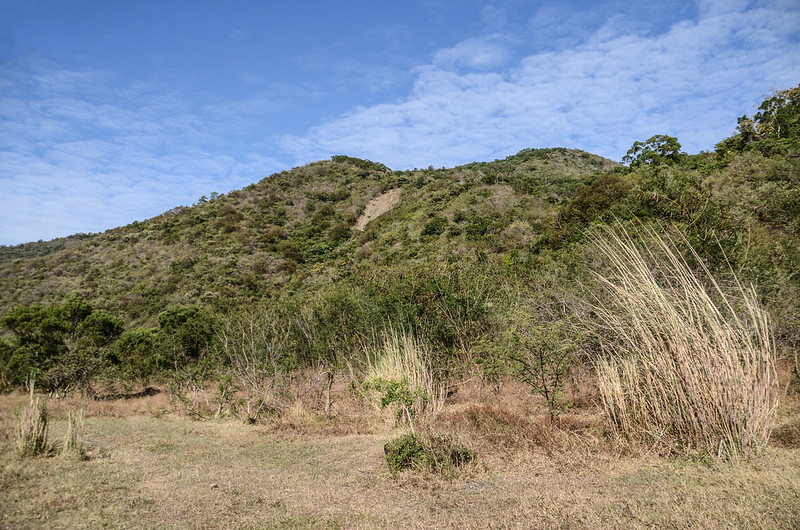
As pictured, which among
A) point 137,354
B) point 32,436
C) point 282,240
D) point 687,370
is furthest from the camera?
point 282,240

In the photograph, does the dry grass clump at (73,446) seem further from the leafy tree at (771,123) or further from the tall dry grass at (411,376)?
the leafy tree at (771,123)

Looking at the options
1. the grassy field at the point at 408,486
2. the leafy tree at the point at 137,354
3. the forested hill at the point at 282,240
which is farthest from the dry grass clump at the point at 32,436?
the forested hill at the point at 282,240

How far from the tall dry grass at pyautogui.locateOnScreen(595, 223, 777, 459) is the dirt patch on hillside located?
4116 centimetres

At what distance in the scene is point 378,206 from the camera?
168 ft

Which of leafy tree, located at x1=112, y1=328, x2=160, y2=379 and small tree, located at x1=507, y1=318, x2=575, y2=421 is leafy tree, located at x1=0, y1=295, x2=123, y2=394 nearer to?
leafy tree, located at x1=112, y1=328, x2=160, y2=379

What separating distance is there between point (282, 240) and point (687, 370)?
40.7 metres

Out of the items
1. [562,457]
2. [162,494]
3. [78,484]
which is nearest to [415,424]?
[562,457]

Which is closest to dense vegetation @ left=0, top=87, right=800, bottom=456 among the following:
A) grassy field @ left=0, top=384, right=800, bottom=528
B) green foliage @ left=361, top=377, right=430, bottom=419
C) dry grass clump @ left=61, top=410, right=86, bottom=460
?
green foliage @ left=361, top=377, right=430, bottom=419

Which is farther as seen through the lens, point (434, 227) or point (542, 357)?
point (434, 227)

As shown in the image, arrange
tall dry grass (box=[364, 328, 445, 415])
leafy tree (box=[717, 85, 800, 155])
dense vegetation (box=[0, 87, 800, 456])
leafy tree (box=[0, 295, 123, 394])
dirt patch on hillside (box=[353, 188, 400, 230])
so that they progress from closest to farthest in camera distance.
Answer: tall dry grass (box=[364, 328, 445, 415])
dense vegetation (box=[0, 87, 800, 456])
leafy tree (box=[0, 295, 123, 394])
leafy tree (box=[717, 85, 800, 155])
dirt patch on hillside (box=[353, 188, 400, 230])

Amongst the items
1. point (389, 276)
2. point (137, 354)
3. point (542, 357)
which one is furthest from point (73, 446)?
point (137, 354)

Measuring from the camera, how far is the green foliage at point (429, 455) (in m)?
5.75

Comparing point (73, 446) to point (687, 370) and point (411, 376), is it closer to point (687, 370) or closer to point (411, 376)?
point (411, 376)

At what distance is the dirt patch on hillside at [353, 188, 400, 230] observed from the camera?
48.0 meters
